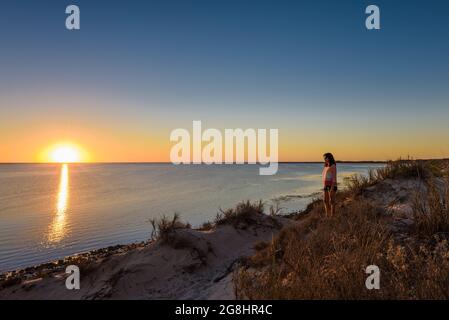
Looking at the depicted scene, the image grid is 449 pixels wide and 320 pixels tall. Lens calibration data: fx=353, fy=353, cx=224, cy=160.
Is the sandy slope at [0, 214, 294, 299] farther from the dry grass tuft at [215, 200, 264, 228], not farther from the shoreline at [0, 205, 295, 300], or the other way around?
the dry grass tuft at [215, 200, 264, 228]

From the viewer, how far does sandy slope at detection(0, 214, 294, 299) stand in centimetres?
809

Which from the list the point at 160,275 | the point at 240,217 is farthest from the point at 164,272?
the point at 240,217

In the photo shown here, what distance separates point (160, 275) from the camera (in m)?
8.83

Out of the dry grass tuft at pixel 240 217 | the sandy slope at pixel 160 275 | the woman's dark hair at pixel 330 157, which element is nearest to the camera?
the sandy slope at pixel 160 275

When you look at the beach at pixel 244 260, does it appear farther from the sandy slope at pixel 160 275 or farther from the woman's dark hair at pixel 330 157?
the woman's dark hair at pixel 330 157

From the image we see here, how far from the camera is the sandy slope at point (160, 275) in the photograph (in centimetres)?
809

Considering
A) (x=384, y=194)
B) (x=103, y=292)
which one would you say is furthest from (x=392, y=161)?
(x=103, y=292)

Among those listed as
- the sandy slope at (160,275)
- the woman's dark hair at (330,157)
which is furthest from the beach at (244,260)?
the woman's dark hair at (330,157)

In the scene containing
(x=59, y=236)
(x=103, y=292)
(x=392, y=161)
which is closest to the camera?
(x=103, y=292)

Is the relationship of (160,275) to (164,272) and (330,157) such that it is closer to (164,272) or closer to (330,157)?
(164,272)
